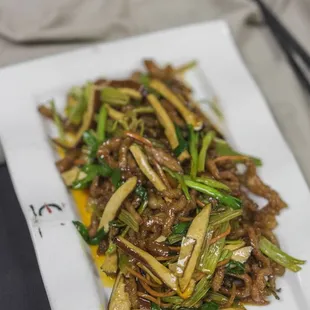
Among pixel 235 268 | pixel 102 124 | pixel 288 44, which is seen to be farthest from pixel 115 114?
pixel 288 44

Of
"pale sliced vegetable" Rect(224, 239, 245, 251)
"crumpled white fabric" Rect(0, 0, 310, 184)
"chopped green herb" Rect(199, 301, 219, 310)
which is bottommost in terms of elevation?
"chopped green herb" Rect(199, 301, 219, 310)

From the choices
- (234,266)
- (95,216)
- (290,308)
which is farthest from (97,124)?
(290,308)

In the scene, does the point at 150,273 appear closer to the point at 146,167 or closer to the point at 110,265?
the point at 110,265

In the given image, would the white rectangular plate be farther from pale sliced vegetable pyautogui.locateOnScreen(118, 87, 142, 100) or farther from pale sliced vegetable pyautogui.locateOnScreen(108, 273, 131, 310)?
pale sliced vegetable pyautogui.locateOnScreen(118, 87, 142, 100)

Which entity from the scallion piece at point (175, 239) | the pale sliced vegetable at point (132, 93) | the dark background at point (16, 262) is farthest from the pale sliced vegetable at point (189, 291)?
the pale sliced vegetable at point (132, 93)

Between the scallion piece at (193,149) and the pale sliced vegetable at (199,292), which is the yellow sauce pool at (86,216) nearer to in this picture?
the pale sliced vegetable at (199,292)

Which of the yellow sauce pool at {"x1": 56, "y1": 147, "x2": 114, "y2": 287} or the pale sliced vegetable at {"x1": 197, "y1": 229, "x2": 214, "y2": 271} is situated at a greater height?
the yellow sauce pool at {"x1": 56, "y1": 147, "x2": 114, "y2": 287}

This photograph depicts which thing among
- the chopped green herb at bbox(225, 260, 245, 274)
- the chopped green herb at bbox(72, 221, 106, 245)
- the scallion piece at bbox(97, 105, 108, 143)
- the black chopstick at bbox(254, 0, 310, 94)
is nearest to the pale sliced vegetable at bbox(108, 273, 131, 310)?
the chopped green herb at bbox(72, 221, 106, 245)
